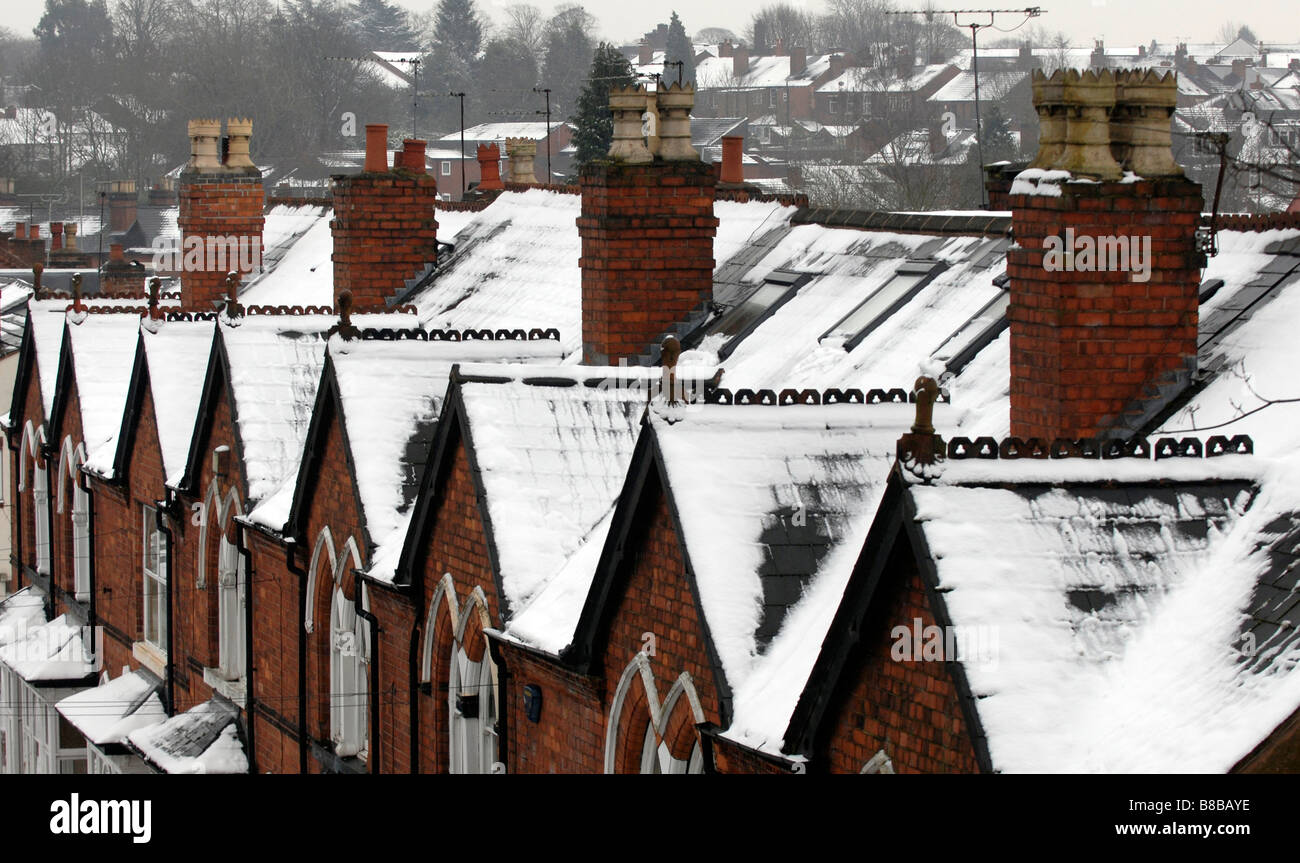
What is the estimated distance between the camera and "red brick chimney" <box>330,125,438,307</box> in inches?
1024

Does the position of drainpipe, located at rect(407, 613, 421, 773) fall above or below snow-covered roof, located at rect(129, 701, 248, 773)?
above

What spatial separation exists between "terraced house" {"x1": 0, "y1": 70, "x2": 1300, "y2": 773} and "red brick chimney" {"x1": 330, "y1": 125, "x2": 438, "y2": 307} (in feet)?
0.15

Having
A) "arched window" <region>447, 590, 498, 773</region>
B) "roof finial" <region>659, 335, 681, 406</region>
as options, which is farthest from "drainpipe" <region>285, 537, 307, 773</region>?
"roof finial" <region>659, 335, 681, 406</region>

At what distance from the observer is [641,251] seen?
1862cm

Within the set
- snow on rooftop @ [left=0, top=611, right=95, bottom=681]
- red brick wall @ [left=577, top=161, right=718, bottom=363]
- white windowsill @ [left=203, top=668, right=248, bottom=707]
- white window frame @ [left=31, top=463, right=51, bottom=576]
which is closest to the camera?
red brick wall @ [left=577, top=161, right=718, bottom=363]

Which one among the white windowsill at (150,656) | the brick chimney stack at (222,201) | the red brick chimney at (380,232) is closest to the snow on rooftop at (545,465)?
the white windowsill at (150,656)

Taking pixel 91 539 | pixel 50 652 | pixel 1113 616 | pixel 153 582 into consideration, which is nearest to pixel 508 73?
pixel 50 652

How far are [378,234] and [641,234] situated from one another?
816 cm

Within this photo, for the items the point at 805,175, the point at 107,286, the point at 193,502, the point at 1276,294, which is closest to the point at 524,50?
the point at 805,175

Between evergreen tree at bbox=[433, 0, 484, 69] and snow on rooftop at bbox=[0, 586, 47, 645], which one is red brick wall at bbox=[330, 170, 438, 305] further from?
evergreen tree at bbox=[433, 0, 484, 69]

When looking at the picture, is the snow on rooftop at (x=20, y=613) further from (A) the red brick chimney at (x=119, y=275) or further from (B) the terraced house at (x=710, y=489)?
(A) the red brick chimney at (x=119, y=275)

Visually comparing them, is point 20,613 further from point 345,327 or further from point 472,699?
point 472,699
